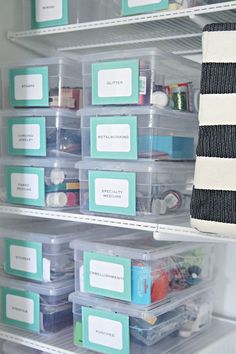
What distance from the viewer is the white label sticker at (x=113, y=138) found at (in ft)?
4.47

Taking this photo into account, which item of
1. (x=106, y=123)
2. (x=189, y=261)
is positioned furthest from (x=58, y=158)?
(x=189, y=261)

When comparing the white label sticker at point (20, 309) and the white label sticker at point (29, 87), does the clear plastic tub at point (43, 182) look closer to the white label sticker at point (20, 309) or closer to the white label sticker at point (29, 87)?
the white label sticker at point (29, 87)

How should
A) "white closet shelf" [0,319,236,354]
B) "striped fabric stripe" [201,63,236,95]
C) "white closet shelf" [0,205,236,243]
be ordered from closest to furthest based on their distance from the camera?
"striped fabric stripe" [201,63,236,95] < "white closet shelf" [0,205,236,243] < "white closet shelf" [0,319,236,354]

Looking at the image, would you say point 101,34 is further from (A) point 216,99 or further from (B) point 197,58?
(A) point 216,99

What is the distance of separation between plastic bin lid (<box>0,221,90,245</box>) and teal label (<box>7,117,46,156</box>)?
24 centimetres

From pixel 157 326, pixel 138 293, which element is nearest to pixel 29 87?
pixel 138 293

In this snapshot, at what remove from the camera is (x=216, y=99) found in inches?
41.1

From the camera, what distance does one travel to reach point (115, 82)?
4.50 feet

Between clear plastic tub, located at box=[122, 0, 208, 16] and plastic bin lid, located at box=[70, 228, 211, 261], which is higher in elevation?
clear plastic tub, located at box=[122, 0, 208, 16]

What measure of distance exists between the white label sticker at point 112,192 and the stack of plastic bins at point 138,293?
0.44ft

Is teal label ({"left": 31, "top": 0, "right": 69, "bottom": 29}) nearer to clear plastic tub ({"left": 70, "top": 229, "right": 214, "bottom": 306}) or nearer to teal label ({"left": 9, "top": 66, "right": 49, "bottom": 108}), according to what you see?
teal label ({"left": 9, "top": 66, "right": 49, "bottom": 108})

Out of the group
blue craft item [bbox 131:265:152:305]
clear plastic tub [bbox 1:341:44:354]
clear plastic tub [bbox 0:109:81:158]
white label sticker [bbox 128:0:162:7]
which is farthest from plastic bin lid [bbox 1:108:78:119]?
clear plastic tub [bbox 1:341:44:354]

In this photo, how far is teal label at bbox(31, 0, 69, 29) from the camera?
5.06 ft

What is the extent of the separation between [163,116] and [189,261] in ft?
1.47
